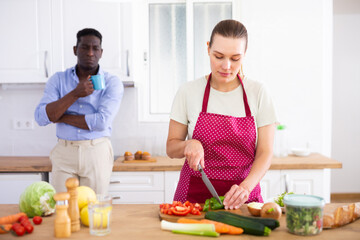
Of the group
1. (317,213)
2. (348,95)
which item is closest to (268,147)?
(317,213)

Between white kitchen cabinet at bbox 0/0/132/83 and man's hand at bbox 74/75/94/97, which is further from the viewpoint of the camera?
white kitchen cabinet at bbox 0/0/132/83

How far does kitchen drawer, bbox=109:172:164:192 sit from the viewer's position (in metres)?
2.98

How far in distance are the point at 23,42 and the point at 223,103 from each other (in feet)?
7.01

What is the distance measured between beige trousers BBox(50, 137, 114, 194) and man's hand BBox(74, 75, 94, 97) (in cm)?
38

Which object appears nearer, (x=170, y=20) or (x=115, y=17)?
(x=115, y=17)

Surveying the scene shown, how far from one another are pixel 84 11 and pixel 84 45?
2.06ft

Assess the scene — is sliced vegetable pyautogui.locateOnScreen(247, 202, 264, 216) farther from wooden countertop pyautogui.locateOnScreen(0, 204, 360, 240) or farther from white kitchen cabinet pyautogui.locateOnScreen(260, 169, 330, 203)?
white kitchen cabinet pyautogui.locateOnScreen(260, 169, 330, 203)

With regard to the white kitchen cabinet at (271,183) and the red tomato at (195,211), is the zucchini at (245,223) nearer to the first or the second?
the red tomato at (195,211)

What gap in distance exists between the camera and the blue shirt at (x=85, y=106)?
2.57 meters

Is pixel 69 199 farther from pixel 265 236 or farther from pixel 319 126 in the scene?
pixel 319 126

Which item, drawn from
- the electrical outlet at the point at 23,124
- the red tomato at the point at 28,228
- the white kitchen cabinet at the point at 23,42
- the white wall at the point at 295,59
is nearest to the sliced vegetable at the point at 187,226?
the red tomato at the point at 28,228

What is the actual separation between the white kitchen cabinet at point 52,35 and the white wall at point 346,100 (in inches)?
145

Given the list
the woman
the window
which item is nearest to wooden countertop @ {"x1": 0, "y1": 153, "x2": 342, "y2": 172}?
the window

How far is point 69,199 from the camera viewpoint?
4.33ft
